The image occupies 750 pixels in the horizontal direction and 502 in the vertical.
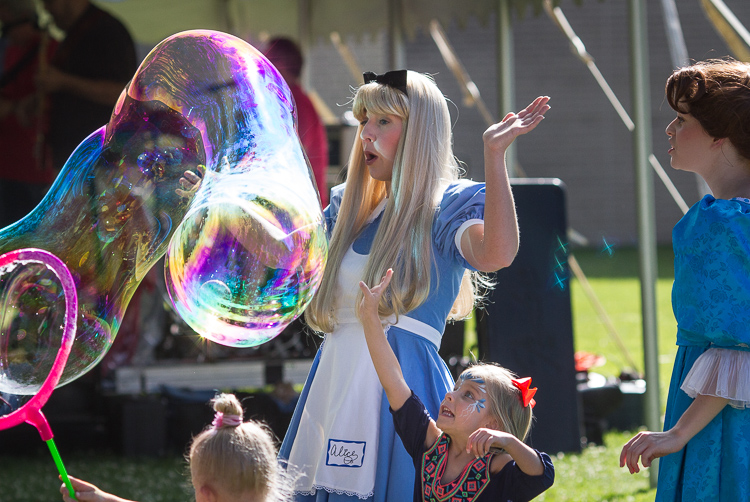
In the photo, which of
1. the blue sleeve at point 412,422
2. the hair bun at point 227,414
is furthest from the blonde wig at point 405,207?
the hair bun at point 227,414

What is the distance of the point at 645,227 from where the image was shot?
355cm

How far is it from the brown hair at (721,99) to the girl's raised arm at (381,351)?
2.55ft

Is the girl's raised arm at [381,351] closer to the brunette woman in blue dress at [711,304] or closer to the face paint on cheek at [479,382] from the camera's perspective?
the face paint on cheek at [479,382]

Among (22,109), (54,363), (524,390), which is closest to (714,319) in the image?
(524,390)

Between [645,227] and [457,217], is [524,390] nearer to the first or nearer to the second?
[457,217]

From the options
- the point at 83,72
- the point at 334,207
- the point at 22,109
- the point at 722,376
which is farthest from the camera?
the point at 22,109

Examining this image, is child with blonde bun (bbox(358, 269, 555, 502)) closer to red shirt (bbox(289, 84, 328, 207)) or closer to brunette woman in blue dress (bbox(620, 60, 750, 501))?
brunette woman in blue dress (bbox(620, 60, 750, 501))

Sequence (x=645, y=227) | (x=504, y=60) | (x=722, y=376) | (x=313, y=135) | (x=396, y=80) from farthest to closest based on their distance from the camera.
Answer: (x=313, y=135), (x=504, y=60), (x=645, y=227), (x=396, y=80), (x=722, y=376)

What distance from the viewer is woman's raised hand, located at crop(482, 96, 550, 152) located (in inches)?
69.4

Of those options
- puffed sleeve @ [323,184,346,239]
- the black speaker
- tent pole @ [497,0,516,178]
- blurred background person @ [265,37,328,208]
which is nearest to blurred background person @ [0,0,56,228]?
blurred background person @ [265,37,328,208]

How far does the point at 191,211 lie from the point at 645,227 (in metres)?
2.29

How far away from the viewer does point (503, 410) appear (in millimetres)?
1886

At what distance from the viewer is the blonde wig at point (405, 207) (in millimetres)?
1933

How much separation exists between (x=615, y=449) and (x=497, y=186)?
9.89 feet
